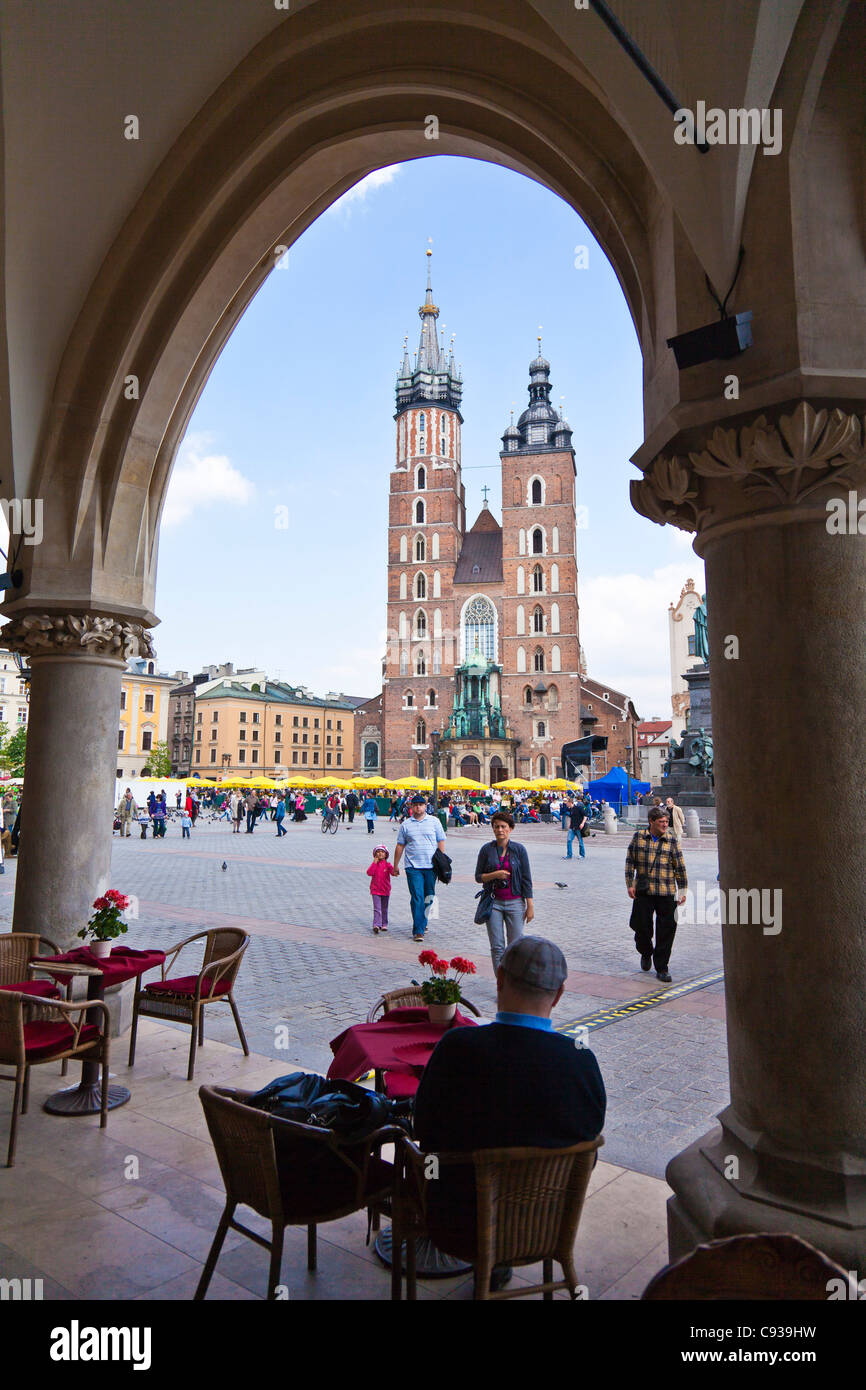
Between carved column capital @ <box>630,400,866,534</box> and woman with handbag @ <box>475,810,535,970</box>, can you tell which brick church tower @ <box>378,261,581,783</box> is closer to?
woman with handbag @ <box>475,810,535,970</box>

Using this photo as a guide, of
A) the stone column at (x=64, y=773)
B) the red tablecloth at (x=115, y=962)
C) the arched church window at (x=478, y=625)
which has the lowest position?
the red tablecloth at (x=115, y=962)

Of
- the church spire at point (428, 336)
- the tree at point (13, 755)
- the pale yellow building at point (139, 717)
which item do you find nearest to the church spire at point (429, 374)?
the church spire at point (428, 336)

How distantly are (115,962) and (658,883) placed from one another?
5049mm

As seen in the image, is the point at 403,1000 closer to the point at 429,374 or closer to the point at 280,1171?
the point at 280,1171

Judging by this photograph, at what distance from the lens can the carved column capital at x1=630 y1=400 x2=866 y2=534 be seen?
272 centimetres

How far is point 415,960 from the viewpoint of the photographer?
850cm

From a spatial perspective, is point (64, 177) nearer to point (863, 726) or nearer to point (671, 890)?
point (863, 726)

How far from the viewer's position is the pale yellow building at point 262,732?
8838 cm

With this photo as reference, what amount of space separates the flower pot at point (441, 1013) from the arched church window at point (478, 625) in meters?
63.9

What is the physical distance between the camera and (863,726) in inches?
106

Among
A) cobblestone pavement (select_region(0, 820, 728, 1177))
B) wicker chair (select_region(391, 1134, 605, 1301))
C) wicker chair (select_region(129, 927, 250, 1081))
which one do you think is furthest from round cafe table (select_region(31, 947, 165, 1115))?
wicker chair (select_region(391, 1134, 605, 1301))

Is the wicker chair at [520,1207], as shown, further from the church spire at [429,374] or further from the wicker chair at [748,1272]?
the church spire at [429,374]

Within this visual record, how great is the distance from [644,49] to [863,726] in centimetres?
272

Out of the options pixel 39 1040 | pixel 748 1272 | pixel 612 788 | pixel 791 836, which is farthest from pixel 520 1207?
pixel 612 788
